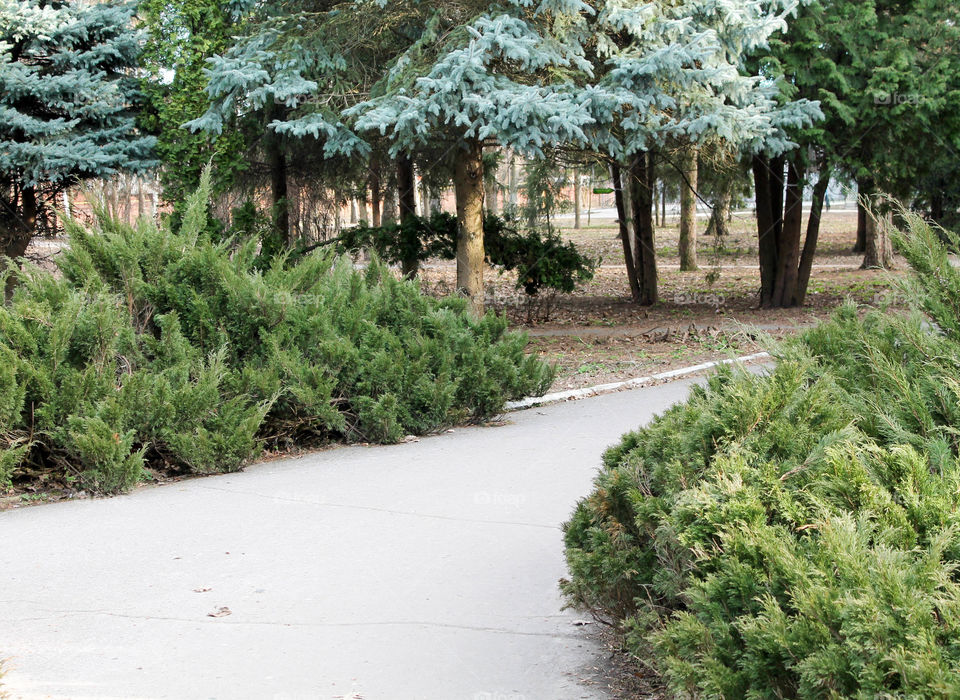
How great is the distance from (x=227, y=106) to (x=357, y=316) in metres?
5.60

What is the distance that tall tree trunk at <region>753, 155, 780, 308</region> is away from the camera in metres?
18.7

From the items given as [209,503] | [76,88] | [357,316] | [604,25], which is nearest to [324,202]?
[76,88]

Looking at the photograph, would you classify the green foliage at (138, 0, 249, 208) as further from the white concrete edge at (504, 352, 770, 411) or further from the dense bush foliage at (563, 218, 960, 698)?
the dense bush foliage at (563, 218, 960, 698)

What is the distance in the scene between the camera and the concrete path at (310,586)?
4.03 meters

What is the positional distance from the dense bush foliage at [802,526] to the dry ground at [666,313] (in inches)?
21.4

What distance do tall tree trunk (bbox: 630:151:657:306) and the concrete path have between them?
39.7 ft

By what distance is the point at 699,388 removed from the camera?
13.9 ft

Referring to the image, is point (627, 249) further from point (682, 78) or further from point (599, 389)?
point (599, 389)

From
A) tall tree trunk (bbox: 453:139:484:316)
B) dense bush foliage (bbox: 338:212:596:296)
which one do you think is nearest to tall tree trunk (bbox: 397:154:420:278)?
dense bush foliage (bbox: 338:212:596:296)

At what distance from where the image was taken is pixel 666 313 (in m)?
18.9

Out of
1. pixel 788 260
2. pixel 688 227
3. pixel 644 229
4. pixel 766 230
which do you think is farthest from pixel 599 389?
pixel 688 227

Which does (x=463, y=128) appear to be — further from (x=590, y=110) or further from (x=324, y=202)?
(x=324, y=202)
